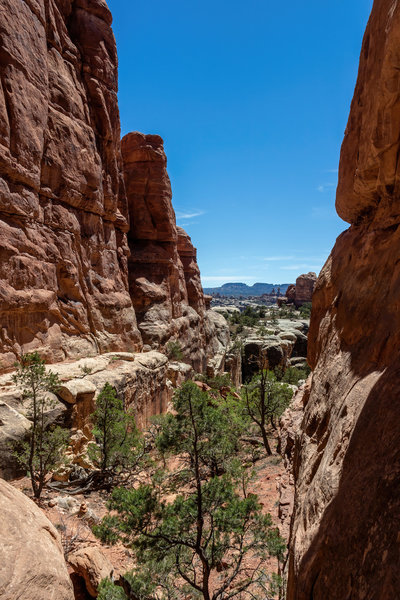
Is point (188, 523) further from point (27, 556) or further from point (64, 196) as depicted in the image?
→ point (64, 196)

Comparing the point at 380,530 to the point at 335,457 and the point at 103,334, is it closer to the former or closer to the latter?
the point at 335,457

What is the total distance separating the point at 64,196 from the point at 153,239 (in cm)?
1558

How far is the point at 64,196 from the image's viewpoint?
2111 cm

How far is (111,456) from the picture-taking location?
42.8ft

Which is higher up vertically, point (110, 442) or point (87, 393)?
point (87, 393)

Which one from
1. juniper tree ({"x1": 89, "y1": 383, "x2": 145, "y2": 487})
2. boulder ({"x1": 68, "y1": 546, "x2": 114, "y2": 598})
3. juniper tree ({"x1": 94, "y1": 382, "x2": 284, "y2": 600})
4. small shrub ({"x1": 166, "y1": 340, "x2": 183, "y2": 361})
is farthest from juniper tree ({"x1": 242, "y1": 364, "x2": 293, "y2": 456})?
boulder ({"x1": 68, "y1": 546, "x2": 114, "y2": 598})

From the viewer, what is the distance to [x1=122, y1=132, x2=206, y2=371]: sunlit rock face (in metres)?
33.3

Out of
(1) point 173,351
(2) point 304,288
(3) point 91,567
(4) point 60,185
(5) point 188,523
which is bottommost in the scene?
(3) point 91,567

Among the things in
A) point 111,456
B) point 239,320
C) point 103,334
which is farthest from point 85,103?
point 239,320

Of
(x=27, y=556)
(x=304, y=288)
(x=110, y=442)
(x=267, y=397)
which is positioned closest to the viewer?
(x=27, y=556)

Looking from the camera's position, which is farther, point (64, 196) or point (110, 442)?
point (64, 196)

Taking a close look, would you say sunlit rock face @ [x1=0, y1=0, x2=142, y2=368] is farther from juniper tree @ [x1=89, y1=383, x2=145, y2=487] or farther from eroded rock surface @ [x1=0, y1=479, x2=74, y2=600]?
eroded rock surface @ [x1=0, y1=479, x2=74, y2=600]

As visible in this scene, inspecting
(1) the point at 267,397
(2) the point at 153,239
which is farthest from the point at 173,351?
(1) the point at 267,397

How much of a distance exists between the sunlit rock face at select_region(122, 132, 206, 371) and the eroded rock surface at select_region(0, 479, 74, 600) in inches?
1083
